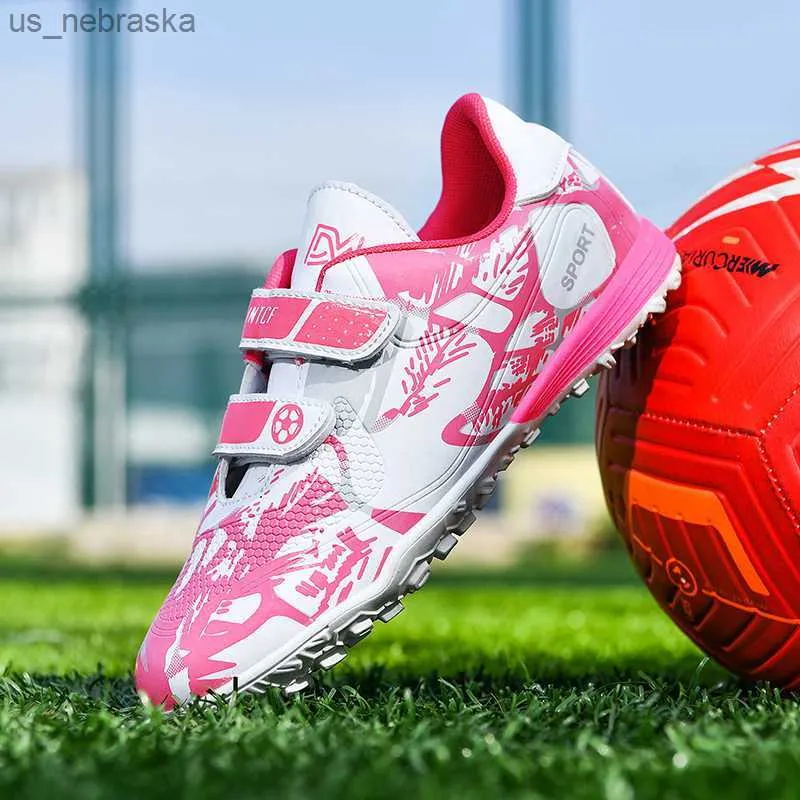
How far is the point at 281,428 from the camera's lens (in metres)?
1.53

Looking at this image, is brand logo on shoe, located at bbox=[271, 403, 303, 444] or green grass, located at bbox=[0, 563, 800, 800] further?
brand logo on shoe, located at bbox=[271, 403, 303, 444]

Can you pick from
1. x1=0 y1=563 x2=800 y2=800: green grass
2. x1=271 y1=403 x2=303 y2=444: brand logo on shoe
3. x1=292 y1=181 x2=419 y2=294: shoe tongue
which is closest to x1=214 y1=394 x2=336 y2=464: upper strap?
x1=271 y1=403 x2=303 y2=444: brand logo on shoe

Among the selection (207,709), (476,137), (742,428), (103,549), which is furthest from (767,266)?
(103,549)

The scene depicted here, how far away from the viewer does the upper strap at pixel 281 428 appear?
4.97 ft

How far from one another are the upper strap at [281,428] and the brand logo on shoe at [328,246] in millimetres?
194

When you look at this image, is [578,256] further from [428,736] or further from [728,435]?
[428,736]

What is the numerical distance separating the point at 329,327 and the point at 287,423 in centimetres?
13

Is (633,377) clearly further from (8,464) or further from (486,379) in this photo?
(8,464)

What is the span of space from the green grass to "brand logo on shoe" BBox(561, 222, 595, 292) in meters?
0.57

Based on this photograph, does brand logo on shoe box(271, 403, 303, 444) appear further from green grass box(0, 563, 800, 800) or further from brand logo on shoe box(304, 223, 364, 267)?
green grass box(0, 563, 800, 800)

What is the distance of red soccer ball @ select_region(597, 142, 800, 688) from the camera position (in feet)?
5.01

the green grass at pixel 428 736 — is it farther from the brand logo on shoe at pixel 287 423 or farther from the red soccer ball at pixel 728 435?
the brand logo on shoe at pixel 287 423

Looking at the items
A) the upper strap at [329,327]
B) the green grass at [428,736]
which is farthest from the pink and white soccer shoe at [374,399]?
the green grass at [428,736]

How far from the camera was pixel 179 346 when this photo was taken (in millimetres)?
8727
